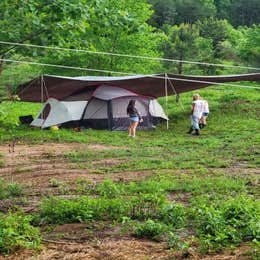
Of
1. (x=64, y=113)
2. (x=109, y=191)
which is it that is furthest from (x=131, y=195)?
(x=64, y=113)

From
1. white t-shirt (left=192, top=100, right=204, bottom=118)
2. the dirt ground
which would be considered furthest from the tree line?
white t-shirt (left=192, top=100, right=204, bottom=118)

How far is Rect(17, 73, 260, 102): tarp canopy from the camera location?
16500 mm

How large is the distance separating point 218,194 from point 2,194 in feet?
9.77

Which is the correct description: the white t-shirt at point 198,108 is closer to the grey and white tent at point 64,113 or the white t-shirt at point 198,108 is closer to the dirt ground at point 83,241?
the grey and white tent at point 64,113

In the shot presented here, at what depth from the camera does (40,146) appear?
13719mm

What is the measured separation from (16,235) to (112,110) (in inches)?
512

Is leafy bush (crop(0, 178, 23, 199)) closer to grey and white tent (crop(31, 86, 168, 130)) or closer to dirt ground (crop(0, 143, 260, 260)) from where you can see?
dirt ground (crop(0, 143, 260, 260))

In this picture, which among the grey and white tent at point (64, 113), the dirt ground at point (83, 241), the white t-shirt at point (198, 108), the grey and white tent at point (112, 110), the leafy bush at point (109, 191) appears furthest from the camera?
the grey and white tent at point (64, 113)

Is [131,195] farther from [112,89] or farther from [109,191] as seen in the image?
[112,89]

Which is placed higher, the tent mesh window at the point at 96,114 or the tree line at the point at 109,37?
the tree line at the point at 109,37

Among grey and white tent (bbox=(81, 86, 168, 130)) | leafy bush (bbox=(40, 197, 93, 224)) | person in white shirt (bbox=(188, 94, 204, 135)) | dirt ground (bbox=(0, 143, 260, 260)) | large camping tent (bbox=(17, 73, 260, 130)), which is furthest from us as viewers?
grey and white tent (bbox=(81, 86, 168, 130))

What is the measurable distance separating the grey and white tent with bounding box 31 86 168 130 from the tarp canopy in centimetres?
28

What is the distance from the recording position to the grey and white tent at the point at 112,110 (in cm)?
1788

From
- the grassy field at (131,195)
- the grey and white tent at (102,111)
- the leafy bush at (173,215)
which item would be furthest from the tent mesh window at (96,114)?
the leafy bush at (173,215)
